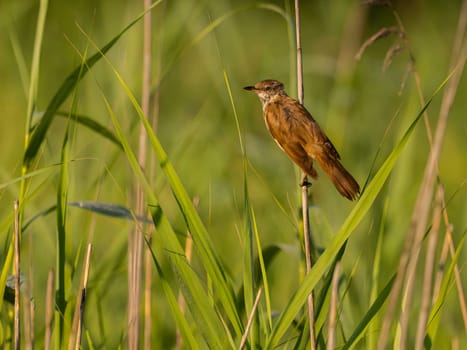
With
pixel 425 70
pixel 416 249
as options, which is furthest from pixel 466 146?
pixel 416 249

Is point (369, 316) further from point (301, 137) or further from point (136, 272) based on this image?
point (301, 137)

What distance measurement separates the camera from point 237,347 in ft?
7.34

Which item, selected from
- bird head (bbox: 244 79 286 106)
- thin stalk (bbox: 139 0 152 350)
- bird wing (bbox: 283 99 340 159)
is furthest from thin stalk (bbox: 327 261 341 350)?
bird head (bbox: 244 79 286 106)

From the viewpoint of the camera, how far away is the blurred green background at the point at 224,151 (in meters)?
3.14

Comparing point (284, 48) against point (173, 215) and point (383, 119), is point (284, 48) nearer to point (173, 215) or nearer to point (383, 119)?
point (383, 119)

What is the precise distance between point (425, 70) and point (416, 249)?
98.4 inches

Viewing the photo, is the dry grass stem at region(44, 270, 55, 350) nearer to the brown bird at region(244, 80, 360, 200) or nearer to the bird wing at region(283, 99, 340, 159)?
the brown bird at region(244, 80, 360, 200)

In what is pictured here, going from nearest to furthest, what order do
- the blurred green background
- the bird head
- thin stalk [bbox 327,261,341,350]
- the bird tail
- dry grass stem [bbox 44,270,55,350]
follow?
thin stalk [bbox 327,261,341,350]
dry grass stem [bbox 44,270,55,350]
the bird tail
the blurred green background
the bird head

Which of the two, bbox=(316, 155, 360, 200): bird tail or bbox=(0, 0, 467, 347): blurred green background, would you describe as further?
bbox=(0, 0, 467, 347): blurred green background

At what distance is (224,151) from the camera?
4.16 meters

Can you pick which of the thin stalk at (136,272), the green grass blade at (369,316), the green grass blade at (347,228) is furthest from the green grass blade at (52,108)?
the green grass blade at (369,316)

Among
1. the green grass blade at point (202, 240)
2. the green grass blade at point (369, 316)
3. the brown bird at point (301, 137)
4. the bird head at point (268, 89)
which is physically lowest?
the green grass blade at point (369, 316)

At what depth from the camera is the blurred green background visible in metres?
3.14

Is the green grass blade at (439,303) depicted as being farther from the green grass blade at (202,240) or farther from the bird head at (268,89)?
the bird head at (268,89)
